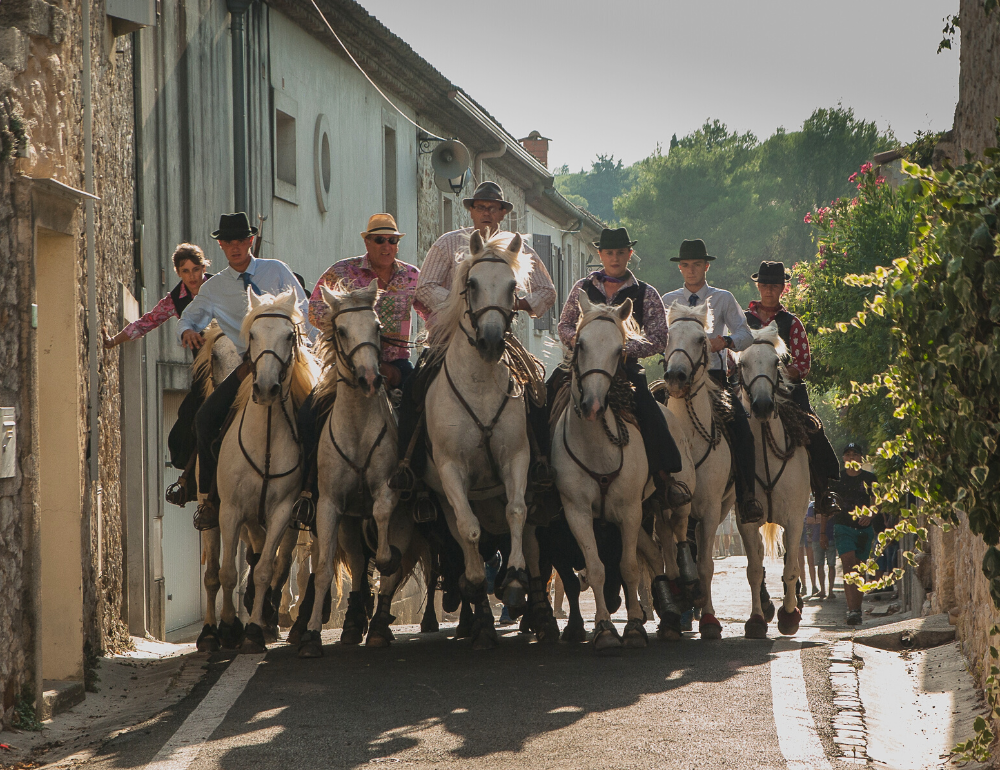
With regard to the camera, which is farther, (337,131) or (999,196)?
(337,131)

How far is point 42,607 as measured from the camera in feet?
23.8

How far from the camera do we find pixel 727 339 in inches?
405

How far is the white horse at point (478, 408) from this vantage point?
7.86 m

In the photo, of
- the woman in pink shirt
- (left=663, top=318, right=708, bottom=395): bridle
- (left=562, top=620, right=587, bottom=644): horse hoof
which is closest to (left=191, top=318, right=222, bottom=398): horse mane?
the woman in pink shirt

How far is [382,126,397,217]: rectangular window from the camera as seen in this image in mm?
22891

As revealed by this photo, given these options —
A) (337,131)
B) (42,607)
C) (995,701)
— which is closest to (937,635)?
(995,701)

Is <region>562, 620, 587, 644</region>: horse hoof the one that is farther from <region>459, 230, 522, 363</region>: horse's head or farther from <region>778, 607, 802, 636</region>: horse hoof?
<region>459, 230, 522, 363</region>: horse's head

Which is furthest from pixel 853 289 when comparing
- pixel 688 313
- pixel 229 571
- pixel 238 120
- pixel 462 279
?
pixel 229 571

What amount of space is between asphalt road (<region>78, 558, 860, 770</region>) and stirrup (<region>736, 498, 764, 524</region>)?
4.68ft

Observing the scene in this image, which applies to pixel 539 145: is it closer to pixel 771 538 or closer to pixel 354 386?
pixel 771 538

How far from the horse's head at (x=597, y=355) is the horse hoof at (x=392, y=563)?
5.36 feet

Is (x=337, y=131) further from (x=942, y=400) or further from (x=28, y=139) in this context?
→ (x=942, y=400)

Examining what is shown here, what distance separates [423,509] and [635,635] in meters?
1.63

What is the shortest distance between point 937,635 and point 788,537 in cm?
142
